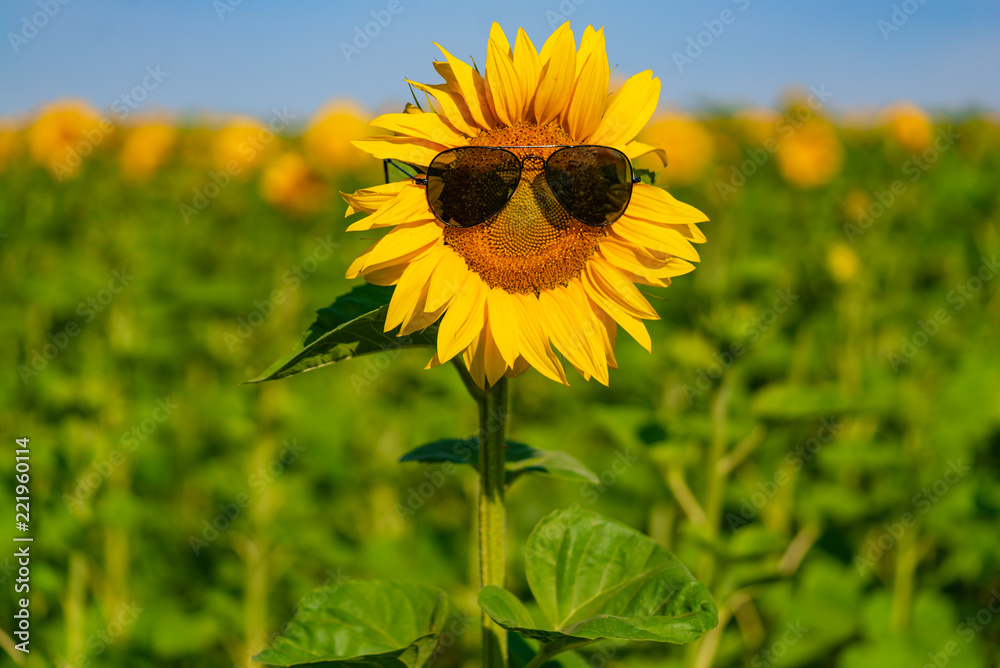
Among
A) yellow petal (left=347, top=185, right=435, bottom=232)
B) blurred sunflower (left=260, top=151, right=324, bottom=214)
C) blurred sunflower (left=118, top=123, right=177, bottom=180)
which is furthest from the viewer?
blurred sunflower (left=118, top=123, right=177, bottom=180)

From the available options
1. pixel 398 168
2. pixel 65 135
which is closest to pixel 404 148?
pixel 398 168

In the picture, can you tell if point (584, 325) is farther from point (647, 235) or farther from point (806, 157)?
point (806, 157)

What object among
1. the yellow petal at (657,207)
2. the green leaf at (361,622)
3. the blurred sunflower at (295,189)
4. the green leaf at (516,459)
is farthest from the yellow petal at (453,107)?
the blurred sunflower at (295,189)

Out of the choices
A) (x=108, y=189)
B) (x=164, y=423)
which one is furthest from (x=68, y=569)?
(x=108, y=189)

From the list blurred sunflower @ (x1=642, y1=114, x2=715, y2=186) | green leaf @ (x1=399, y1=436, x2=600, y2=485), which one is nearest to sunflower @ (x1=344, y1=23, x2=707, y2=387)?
green leaf @ (x1=399, y1=436, x2=600, y2=485)

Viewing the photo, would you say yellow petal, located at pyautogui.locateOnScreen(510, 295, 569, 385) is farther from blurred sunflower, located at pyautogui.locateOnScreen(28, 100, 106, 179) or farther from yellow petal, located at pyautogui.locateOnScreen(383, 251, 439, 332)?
blurred sunflower, located at pyautogui.locateOnScreen(28, 100, 106, 179)
